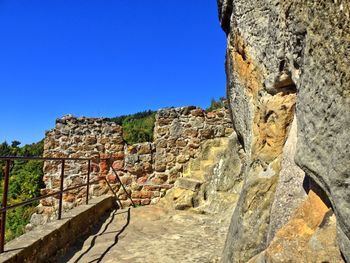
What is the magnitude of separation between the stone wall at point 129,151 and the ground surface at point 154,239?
117cm

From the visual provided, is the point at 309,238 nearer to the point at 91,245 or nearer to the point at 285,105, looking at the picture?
the point at 285,105

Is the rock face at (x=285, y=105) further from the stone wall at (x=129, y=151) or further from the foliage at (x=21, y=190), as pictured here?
→ the foliage at (x=21, y=190)

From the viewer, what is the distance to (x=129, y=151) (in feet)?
26.2

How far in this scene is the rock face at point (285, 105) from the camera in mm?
1735

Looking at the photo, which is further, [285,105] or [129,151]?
[129,151]

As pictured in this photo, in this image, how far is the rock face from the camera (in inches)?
68.3

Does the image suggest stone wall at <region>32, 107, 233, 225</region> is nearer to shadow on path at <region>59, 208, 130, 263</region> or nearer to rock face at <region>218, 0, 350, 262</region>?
shadow on path at <region>59, 208, 130, 263</region>

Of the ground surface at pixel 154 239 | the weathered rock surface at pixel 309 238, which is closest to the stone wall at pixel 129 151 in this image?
the ground surface at pixel 154 239

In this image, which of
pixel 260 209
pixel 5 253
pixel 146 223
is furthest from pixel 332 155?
pixel 146 223

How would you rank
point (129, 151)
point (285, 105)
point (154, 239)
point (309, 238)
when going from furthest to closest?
point (129, 151)
point (154, 239)
point (285, 105)
point (309, 238)

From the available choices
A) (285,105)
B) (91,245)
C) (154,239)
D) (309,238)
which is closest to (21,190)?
(91,245)

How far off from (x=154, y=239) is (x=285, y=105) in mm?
2732

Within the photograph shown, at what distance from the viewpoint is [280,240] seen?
217 cm

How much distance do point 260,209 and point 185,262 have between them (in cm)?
136
